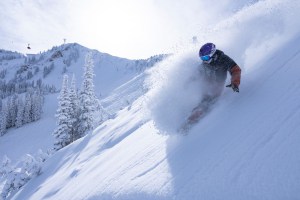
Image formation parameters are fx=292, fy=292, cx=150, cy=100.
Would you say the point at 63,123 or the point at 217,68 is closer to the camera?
the point at 217,68

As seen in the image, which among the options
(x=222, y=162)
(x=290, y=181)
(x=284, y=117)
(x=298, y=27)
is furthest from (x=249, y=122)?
(x=298, y=27)

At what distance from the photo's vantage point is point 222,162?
4.57 meters

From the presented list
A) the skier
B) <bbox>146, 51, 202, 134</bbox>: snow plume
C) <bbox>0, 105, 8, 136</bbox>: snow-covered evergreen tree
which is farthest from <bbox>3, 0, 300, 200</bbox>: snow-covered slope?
→ <bbox>0, 105, 8, 136</bbox>: snow-covered evergreen tree

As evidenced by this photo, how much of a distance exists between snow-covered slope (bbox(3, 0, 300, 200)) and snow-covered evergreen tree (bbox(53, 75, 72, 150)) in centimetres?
2364

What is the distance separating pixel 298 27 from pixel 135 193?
6.38 metres

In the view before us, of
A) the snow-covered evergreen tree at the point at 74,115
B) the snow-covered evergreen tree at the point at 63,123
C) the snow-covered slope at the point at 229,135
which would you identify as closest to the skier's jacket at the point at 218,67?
the snow-covered slope at the point at 229,135

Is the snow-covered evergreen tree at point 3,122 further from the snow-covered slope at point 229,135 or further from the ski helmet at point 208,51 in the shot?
the ski helmet at point 208,51

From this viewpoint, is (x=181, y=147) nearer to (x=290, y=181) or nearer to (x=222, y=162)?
(x=222, y=162)

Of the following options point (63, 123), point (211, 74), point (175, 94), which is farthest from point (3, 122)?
point (211, 74)

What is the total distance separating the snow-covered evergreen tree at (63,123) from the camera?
32.8m

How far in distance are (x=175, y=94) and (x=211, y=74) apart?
3.30ft

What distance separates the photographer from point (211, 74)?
7.17 meters

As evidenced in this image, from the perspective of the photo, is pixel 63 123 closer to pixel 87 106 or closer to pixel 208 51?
pixel 87 106

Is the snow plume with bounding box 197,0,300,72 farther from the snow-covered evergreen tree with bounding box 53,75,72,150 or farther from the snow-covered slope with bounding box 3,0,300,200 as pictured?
the snow-covered evergreen tree with bounding box 53,75,72,150
